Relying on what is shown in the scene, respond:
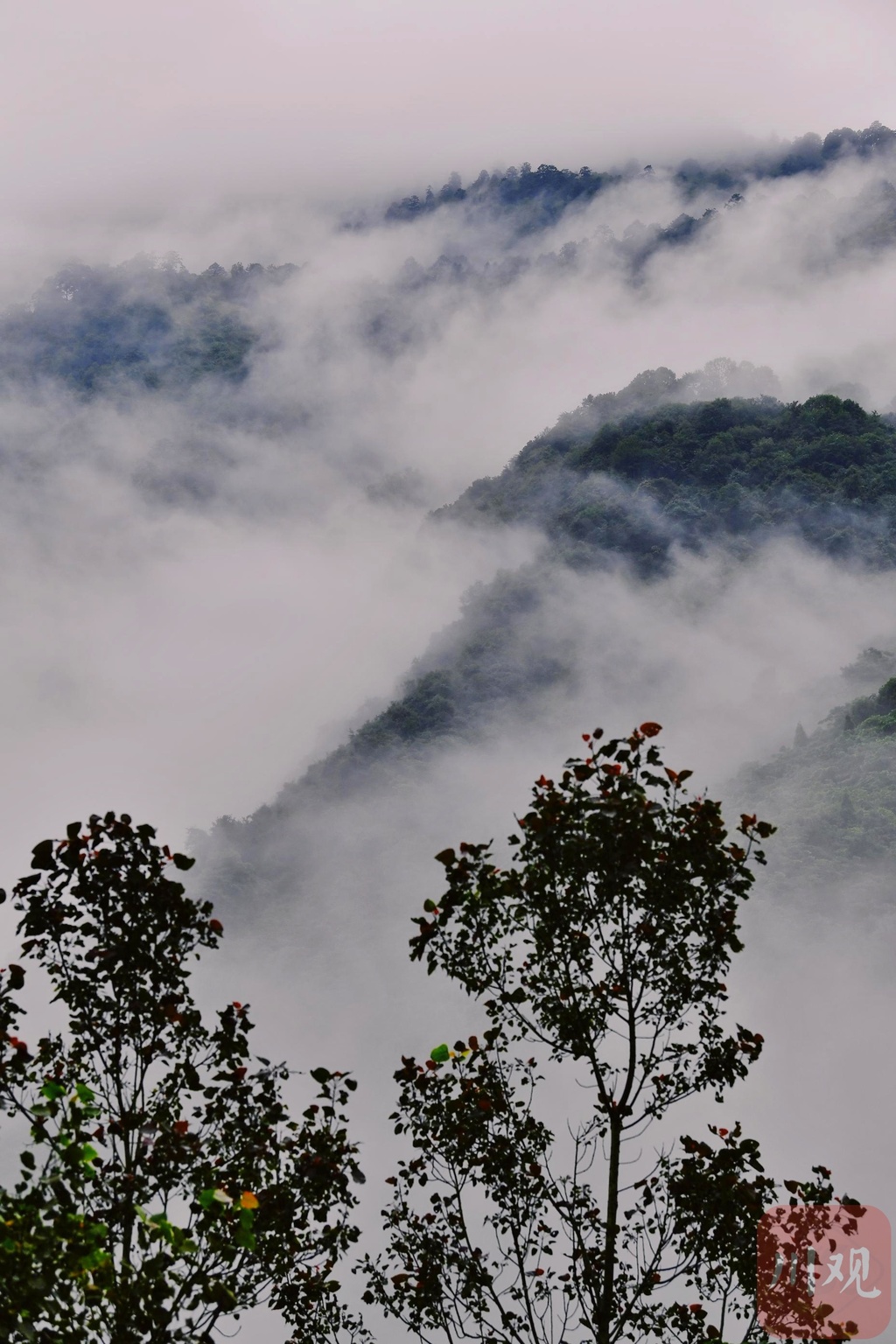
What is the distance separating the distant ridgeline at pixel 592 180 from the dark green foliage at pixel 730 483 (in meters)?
67.8

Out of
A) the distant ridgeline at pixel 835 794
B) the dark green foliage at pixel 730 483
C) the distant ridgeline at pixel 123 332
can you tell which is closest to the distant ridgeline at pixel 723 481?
the dark green foliage at pixel 730 483

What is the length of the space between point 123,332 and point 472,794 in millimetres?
124925

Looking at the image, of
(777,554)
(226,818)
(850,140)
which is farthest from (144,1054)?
(850,140)

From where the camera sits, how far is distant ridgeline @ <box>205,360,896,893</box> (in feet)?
309

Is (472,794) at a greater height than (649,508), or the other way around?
(649,508)

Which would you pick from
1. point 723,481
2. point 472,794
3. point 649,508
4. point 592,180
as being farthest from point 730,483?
point 592,180

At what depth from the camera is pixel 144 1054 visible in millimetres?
5805

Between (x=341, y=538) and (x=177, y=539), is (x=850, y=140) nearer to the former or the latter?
(x=341, y=538)

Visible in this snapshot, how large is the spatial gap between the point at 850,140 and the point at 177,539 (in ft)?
397

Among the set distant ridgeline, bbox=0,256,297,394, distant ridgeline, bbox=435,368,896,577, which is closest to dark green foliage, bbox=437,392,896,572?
distant ridgeline, bbox=435,368,896,577

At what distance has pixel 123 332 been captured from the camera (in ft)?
587

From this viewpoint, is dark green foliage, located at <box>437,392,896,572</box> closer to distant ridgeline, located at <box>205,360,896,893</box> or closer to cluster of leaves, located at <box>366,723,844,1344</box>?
distant ridgeline, located at <box>205,360,896,893</box>

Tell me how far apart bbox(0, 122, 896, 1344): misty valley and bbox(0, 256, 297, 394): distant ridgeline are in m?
0.81
